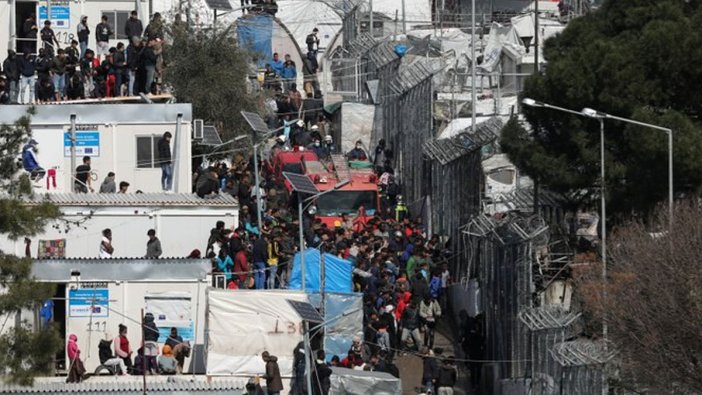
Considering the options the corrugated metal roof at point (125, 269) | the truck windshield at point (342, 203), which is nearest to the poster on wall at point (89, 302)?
the corrugated metal roof at point (125, 269)

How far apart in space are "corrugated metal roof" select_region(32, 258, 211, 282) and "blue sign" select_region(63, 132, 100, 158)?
31.9 ft

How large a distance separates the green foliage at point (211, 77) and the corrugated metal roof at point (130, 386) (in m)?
25.1

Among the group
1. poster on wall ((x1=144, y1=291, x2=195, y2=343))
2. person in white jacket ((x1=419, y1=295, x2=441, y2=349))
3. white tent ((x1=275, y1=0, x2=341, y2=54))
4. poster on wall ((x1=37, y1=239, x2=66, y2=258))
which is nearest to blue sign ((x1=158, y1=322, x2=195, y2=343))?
poster on wall ((x1=144, y1=291, x2=195, y2=343))

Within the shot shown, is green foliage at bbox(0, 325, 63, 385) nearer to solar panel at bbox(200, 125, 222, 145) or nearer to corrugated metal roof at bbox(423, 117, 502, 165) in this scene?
solar panel at bbox(200, 125, 222, 145)

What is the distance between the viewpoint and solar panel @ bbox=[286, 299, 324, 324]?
55656mm

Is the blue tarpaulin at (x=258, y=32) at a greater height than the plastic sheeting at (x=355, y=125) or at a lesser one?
greater

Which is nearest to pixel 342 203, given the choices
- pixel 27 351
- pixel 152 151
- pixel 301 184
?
pixel 152 151

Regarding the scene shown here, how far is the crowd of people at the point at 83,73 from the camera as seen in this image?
239 ft

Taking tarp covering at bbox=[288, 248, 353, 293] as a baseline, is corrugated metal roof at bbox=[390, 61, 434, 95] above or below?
above

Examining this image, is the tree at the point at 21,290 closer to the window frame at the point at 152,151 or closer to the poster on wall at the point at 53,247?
the poster on wall at the point at 53,247

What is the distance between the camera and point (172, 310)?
62.5m

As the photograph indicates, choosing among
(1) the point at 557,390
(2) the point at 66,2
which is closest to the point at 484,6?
(2) the point at 66,2

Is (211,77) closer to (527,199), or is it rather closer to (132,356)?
(527,199)

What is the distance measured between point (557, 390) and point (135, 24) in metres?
20.0
